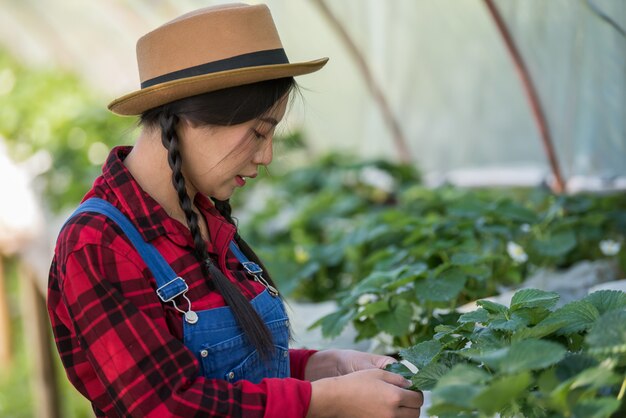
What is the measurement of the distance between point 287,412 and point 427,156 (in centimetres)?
388

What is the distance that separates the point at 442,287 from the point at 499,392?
1.08 m

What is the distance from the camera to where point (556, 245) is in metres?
3.09

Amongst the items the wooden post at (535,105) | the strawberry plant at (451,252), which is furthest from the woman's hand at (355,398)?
the wooden post at (535,105)

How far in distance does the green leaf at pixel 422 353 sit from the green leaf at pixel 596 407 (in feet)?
1.40

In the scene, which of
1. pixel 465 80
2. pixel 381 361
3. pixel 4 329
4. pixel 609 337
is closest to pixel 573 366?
pixel 609 337

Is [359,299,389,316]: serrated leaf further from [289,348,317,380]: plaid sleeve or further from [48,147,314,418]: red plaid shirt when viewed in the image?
[48,147,314,418]: red plaid shirt

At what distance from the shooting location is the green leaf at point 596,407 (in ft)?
3.90

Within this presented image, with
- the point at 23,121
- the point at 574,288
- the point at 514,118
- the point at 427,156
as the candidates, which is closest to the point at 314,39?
the point at 427,156

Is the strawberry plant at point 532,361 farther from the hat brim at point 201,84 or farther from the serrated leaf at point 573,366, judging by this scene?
the hat brim at point 201,84

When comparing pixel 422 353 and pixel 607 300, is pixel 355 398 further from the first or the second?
pixel 607 300

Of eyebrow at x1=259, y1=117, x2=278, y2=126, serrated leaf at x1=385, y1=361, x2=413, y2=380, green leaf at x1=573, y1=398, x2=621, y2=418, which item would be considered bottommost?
serrated leaf at x1=385, y1=361, x2=413, y2=380

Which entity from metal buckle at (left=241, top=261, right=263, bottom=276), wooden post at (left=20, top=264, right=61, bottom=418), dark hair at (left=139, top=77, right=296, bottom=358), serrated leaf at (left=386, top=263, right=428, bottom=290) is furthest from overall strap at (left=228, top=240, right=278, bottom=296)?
wooden post at (left=20, top=264, right=61, bottom=418)

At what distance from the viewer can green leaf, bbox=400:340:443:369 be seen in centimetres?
164

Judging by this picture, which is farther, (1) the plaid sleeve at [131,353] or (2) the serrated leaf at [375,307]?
(2) the serrated leaf at [375,307]
